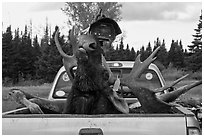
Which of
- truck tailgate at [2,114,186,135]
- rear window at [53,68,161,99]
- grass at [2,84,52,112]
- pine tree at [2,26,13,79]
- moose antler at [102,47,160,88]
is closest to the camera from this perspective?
truck tailgate at [2,114,186,135]

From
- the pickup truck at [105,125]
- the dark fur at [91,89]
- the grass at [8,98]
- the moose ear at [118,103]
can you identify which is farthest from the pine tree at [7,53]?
the pickup truck at [105,125]

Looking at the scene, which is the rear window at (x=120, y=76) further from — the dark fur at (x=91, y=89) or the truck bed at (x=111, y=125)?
the truck bed at (x=111, y=125)

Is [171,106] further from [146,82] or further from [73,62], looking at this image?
[146,82]

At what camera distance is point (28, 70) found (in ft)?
130

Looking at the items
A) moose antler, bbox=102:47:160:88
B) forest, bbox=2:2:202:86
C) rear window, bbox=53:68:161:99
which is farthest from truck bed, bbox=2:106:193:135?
forest, bbox=2:2:202:86

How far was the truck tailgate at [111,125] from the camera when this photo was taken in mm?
3564

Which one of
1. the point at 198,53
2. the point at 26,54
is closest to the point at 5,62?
the point at 26,54

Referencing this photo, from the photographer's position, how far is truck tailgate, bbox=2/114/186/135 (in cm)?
356

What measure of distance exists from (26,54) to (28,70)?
4.99 feet

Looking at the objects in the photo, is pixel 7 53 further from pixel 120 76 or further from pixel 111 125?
pixel 111 125

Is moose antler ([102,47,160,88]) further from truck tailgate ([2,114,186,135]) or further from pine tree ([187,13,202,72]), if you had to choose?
pine tree ([187,13,202,72])

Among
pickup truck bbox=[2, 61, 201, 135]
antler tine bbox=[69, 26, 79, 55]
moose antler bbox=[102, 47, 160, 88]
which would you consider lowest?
pickup truck bbox=[2, 61, 201, 135]

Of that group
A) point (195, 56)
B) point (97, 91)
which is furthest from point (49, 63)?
point (97, 91)

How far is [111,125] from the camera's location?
11.7ft
